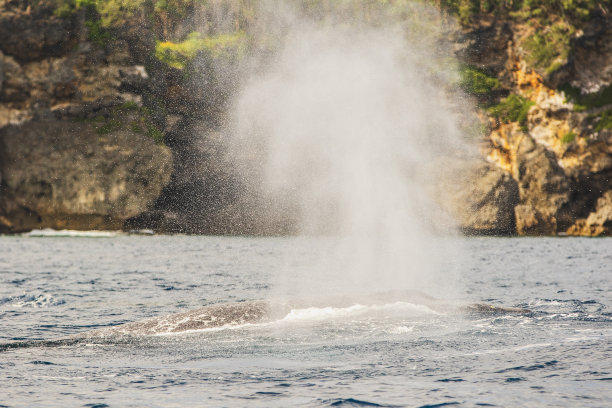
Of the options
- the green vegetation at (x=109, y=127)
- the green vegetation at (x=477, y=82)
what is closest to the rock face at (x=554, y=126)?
the green vegetation at (x=477, y=82)

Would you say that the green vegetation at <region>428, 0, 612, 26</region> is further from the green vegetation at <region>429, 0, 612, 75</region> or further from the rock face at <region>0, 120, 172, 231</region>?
the rock face at <region>0, 120, 172, 231</region>

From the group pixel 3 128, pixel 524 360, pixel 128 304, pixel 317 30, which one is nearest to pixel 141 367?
pixel 524 360

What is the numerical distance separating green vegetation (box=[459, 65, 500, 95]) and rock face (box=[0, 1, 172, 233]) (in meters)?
34.8

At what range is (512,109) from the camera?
8425 cm

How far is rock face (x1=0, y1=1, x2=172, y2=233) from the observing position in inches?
3191

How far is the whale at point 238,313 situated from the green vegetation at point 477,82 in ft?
238

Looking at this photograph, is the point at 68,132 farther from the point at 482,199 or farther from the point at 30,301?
the point at 30,301

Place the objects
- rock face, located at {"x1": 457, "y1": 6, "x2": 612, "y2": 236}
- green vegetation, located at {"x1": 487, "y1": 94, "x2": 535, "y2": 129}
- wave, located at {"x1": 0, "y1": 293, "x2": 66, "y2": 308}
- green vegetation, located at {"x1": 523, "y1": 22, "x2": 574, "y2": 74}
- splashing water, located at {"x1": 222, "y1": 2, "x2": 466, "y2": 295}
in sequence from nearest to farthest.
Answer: wave, located at {"x1": 0, "y1": 293, "x2": 66, "y2": 308} → splashing water, located at {"x1": 222, "y1": 2, "x2": 466, "y2": 295} → rock face, located at {"x1": 457, "y1": 6, "x2": 612, "y2": 236} → green vegetation, located at {"x1": 523, "y1": 22, "x2": 574, "y2": 74} → green vegetation, located at {"x1": 487, "y1": 94, "x2": 535, "y2": 129}

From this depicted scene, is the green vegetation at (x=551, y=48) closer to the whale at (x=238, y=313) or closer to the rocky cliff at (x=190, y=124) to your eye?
the rocky cliff at (x=190, y=124)

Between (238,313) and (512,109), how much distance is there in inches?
2894

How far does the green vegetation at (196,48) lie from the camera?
90750 mm

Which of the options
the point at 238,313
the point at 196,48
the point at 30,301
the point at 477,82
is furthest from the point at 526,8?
the point at 238,313

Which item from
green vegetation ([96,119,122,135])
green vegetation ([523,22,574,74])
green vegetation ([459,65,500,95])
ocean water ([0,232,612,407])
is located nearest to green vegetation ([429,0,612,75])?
green vegetation ([523,22,574,74])

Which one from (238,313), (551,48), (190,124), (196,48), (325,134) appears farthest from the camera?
(196,48)
